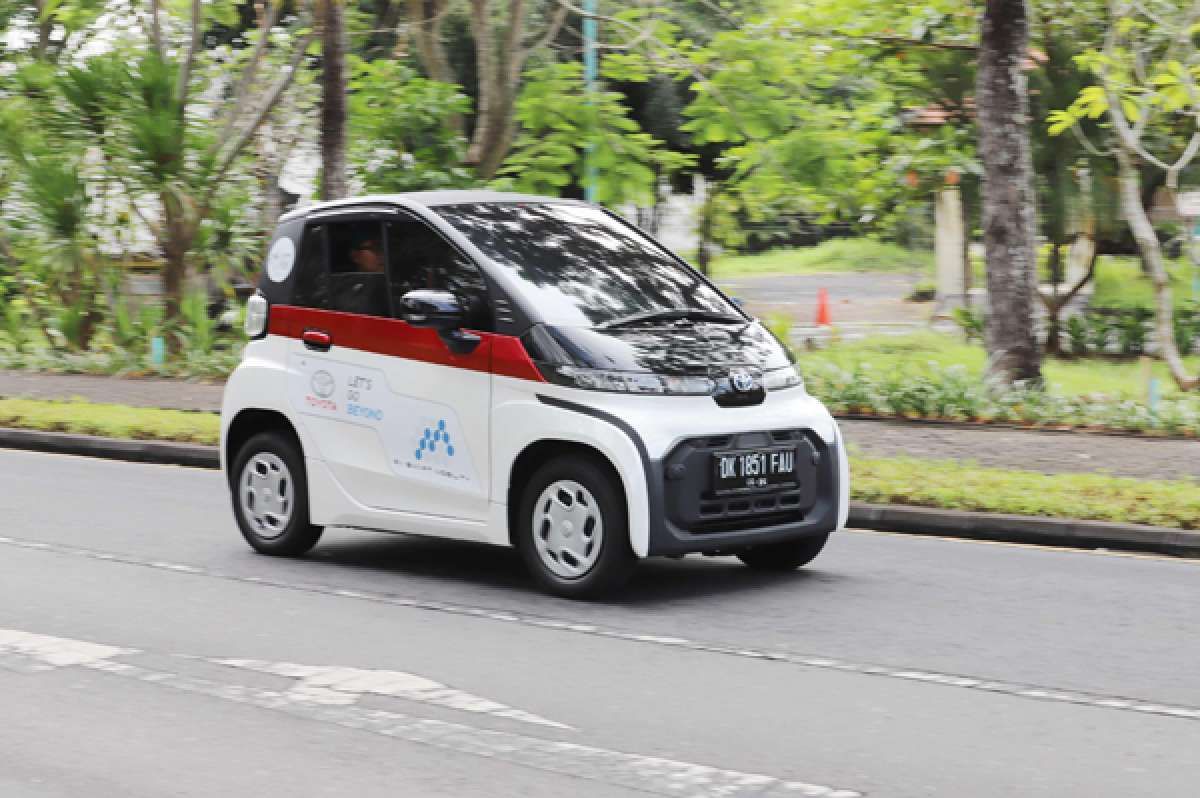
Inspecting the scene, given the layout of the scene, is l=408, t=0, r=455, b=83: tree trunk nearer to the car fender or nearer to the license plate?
the car fender

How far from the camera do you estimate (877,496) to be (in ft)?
36.5

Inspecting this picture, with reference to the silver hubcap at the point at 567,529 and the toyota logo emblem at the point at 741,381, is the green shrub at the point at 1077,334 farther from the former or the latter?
the silver hubcap at the point at 567,529

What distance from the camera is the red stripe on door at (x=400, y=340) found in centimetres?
827

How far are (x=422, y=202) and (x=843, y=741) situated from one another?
13.9ft

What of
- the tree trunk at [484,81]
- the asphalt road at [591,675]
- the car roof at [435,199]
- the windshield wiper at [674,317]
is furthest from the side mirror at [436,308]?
the tree trunk at [484,81]

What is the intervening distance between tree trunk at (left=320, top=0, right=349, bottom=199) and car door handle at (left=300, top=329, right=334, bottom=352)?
8.52 meters

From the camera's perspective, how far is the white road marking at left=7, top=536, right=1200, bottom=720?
6.20 meters

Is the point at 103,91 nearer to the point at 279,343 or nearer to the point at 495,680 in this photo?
the point at 279,343

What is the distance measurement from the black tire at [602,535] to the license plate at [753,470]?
19.3 inches

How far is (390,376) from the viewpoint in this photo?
8789 mm

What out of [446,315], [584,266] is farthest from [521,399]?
[584,266]

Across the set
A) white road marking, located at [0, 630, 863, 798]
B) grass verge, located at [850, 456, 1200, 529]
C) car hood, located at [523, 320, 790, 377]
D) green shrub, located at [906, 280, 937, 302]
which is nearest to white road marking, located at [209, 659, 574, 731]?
white road marking, located at [0, 630, 863, 798]

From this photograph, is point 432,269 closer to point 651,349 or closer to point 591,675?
point 651,349

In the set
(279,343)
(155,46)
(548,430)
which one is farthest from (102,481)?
(155,46)
